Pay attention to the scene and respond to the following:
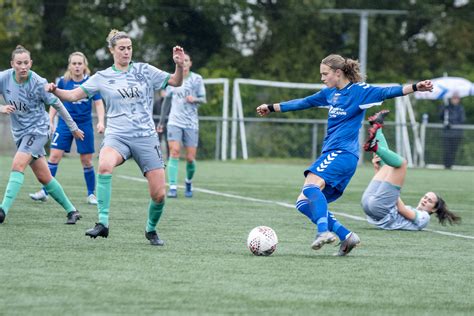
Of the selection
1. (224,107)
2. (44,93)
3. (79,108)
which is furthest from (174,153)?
(224,107)

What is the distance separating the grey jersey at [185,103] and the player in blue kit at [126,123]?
630 cm

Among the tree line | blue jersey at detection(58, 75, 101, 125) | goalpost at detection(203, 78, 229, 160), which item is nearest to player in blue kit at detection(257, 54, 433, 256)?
blue jersey at detection(58, 75, 101, 125)

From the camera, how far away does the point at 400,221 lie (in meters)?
11.6

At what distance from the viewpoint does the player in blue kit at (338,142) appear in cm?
911

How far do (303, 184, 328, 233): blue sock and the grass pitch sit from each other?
248 mm

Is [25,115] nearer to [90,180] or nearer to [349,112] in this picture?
[90,180]

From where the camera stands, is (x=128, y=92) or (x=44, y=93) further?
(x=44, y=93)

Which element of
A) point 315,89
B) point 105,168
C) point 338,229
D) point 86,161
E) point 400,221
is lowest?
point 400,221

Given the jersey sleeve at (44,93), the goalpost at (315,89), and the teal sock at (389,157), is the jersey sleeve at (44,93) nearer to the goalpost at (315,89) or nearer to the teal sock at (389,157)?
the teal sock at (389,157)

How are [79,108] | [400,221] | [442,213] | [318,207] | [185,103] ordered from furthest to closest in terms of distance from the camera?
[185,103] → [79,108] → [442,213] → [400,221] → [318,207]

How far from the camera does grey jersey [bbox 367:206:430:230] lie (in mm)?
11562

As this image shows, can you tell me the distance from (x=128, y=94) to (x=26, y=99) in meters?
1.76

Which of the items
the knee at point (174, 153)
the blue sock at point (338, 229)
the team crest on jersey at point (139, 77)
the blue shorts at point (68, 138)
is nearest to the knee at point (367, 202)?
the blue sock at point (338, 229)

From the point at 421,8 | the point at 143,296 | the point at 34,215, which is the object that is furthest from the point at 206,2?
the point at 143,296
